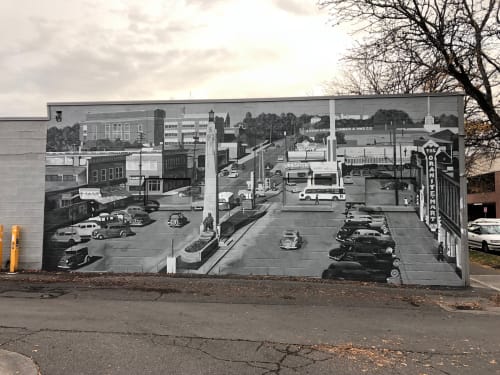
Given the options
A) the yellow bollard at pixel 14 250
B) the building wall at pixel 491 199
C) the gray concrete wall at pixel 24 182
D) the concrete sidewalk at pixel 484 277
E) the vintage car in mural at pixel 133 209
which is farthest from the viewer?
the building wall at pixel 491 199

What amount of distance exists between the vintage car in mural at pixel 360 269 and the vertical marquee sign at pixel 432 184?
5.20ft

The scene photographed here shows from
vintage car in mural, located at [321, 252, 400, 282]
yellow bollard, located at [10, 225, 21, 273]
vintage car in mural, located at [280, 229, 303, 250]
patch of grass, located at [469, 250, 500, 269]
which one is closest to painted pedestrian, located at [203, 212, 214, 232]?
vintage car in mural, located at [280, 229, 303, 250]

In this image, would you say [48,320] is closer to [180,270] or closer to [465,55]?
[180,270]

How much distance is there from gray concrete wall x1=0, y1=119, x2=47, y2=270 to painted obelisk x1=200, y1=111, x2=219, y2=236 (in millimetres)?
4849

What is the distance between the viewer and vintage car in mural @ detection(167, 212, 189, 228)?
1259 centimetres

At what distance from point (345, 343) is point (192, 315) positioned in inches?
112

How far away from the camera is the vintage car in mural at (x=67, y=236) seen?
12930 millimetres

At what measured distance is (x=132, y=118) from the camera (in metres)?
12.9

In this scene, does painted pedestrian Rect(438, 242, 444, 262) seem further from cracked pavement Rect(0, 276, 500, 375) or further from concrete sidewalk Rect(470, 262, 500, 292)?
concrete sidewalk Rect(470, 262, 500, 292)

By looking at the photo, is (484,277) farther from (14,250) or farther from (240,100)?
(14,250)

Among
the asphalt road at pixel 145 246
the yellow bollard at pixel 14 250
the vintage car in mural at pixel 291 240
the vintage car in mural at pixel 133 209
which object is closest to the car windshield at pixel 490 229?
the vintage car in mural at pixel 291 240

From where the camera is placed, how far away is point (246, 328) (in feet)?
23.2

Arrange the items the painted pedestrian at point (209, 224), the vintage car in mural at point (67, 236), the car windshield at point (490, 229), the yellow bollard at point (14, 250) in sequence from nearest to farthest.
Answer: the painted pedestrian at point (209, 224)
the yellow bollard at point (14, 250)
the vintage car in mural at point (67, 236)
the car windshield at point (490, 229)

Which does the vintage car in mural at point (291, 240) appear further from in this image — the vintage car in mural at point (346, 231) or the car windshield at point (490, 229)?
the car windshield at point (490, 229)
